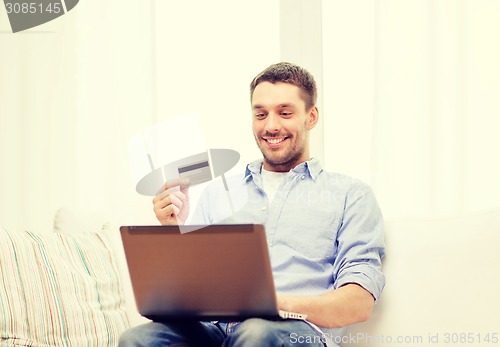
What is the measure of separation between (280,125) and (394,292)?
1.81 ft

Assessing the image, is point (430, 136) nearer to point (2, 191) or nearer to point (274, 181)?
point (274, 181)

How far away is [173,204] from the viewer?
72.4 inches

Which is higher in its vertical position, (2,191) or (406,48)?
(406,48)

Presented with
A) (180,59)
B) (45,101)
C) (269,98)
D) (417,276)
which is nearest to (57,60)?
(45,101)

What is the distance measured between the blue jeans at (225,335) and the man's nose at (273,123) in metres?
0.56

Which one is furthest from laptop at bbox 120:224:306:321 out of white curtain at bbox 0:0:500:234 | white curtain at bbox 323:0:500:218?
white curtain at bbox 323:0:500:218

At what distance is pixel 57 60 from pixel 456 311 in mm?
1998

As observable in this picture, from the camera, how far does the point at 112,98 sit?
9.91 feet

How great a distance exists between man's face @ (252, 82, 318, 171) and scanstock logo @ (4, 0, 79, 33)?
1.36m

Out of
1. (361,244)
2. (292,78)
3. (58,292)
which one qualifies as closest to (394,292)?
(361,244)

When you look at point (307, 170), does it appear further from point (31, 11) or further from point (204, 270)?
Result: point (31, 11)

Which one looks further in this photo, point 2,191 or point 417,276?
point 2,191

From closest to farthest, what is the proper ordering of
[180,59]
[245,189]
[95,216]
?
1. [245,189]
2. [95,216]
3. [180,59]

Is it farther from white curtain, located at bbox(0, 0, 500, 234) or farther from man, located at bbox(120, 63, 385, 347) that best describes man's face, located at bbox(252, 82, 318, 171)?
white curtain, located at bbox(0, 0, 500, 234)
